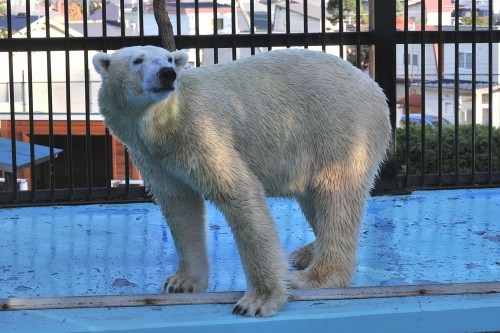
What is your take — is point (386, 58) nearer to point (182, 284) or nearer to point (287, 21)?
point (287, 21)

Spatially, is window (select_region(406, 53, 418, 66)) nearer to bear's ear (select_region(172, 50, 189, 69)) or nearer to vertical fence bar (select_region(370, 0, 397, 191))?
vertical fence bar (select_region(370, 0, 397, 191))

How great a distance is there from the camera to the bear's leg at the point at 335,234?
2.84m

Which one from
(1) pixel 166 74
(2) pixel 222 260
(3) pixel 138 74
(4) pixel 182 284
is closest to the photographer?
(1) pixel 166 74

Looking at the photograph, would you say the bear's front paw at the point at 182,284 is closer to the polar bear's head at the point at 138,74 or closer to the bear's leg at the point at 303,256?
the bear's leg at the point at 303,256

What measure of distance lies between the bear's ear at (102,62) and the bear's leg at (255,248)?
0.49m

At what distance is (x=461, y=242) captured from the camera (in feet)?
11.5

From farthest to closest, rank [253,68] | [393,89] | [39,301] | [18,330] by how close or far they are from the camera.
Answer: [393,89], [253,68], [39,301], [18,330]

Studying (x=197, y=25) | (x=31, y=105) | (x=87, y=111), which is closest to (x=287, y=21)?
(x=197, y=25)

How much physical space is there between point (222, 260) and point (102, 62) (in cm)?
108

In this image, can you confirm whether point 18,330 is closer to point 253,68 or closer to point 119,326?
point 119,326

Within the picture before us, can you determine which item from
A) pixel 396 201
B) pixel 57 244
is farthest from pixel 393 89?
pixel 57 244

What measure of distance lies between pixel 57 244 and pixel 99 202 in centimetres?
75

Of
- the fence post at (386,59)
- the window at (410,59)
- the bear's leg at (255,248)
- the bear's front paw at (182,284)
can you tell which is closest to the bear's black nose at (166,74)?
the bear's leg at (255,248)

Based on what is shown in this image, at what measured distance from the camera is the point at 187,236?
288 cm
